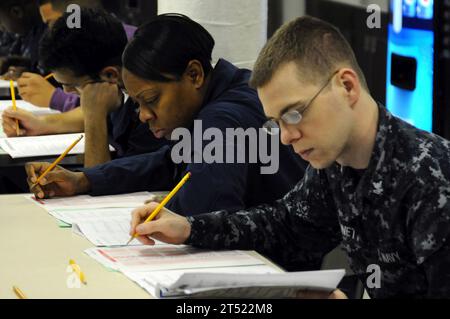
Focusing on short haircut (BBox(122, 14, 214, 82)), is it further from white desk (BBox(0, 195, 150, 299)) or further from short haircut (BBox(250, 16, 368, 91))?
short haircut (BBox(250, 16, 368, 91))

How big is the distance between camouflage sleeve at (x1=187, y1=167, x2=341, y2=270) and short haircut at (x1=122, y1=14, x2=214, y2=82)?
59 centimetres

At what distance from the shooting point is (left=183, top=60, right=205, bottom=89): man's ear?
290cm

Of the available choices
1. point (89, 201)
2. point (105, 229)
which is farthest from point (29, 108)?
point (105, 229)

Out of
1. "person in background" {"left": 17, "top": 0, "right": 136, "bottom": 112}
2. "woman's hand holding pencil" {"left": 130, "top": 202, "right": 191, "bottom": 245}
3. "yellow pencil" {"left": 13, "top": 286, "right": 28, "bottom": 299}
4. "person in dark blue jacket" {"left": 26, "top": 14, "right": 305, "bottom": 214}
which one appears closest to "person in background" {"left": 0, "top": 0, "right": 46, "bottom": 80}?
"person in background" {"left": 17, "top": 0, "right": 136, "bottom": 112}

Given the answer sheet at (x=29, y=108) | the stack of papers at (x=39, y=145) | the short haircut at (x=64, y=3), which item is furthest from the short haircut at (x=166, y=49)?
the short haircut at (x=64, y=3)

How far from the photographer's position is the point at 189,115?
9.59 feet

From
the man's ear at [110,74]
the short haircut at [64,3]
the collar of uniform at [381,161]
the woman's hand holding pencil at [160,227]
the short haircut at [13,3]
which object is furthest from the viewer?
the short haircut at [13,3]

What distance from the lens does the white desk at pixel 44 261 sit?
2053 mm

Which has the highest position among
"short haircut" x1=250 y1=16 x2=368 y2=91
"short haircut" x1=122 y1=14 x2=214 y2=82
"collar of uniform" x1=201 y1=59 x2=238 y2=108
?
"short haircut" x1=250 y1=16 x2=368 y2=91

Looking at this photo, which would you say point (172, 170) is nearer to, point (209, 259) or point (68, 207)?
point (68, 207)

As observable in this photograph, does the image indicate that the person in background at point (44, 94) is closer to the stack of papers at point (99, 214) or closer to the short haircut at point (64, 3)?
the short haircut at point (64, 3)

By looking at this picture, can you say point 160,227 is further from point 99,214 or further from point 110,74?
point 110,74

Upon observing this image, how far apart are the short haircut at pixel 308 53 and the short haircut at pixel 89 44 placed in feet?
5.33

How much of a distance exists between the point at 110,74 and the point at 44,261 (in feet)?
5.05
